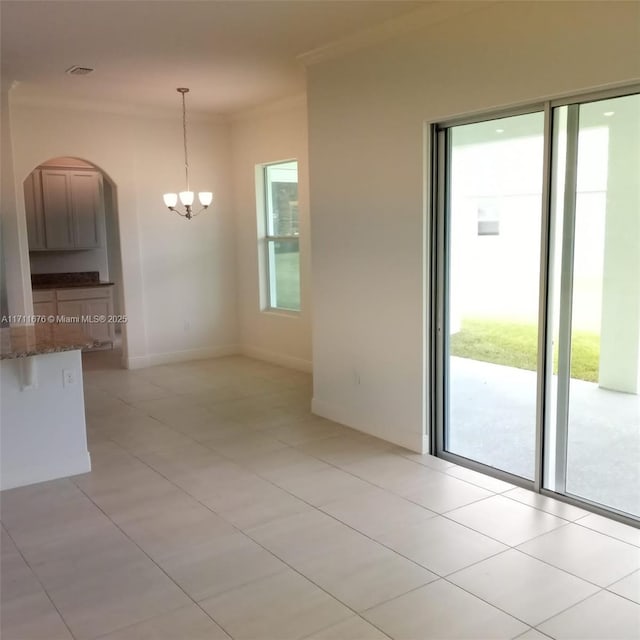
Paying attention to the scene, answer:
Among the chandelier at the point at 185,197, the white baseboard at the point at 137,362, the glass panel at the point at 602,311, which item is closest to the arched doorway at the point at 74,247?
the white baseboard at the point at 137,362

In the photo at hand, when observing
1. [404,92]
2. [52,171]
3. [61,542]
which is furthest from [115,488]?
[52,171]

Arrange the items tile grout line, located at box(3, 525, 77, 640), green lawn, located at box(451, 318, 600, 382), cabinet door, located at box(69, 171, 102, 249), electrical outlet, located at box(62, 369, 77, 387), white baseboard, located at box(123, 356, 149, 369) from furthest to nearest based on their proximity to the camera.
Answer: cabinet door, located at box(69, 171, 102, 249) < white baseboard, located at box(123, 356, 149, 369) < electrical outlet, located at box(62, 369, 77, 387) < green lawn, located at box(451, 318, 600, 382) < tile grout line, located at box(3, 525, 77, 640)

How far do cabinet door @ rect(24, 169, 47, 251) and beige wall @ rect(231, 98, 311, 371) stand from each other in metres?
2.61

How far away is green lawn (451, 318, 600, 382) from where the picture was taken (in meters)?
3.42

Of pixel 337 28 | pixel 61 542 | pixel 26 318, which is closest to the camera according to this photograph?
pixel 61 542

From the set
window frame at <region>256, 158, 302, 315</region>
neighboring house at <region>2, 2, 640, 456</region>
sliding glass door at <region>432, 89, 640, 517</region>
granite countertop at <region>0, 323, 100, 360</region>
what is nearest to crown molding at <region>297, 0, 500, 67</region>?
neighboring house at <region>2, 2, 640, 456</region>

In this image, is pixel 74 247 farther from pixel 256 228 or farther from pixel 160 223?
pixel 256 228

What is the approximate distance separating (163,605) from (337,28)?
354 cm

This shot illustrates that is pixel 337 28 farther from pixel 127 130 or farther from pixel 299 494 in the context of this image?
pixel 127 130

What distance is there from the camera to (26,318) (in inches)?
239

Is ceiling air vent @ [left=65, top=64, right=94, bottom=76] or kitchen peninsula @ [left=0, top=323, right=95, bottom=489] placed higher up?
ceiling air vent @ [left=65, top=64, right=94, bottom=76]

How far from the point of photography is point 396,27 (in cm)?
409

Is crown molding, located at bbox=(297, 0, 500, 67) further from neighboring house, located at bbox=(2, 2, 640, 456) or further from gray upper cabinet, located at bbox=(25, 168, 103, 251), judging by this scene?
gray upper cabinet, located at bbox=(25, 168, 103, 251)

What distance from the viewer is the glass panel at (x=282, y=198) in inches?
275
